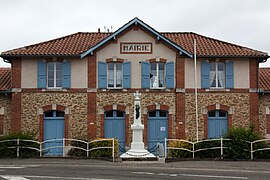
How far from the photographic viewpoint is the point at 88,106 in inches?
1013

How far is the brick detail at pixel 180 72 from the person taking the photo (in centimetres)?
2591

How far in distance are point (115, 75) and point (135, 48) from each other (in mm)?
1839

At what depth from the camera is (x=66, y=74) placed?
25.9m

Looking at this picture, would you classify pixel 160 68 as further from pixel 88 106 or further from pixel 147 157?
pixel 147 157

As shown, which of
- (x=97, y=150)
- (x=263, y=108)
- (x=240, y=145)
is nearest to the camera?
(x=240, y=145)

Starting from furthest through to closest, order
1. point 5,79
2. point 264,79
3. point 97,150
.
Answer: point 264,79, point 5,79, point 97,150

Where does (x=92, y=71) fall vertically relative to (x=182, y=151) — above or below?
above

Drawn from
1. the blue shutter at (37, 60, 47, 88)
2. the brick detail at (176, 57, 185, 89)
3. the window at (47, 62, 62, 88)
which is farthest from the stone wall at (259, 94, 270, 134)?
the blue shutter at (37, 60, 47, 88)

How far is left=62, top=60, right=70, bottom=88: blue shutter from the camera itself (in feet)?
84.7

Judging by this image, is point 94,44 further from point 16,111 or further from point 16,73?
point 16,111

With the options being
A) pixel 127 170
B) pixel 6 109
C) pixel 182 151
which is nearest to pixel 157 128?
pixel 182 151

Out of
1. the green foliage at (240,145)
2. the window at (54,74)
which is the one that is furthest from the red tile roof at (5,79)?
the green foliage at (240,145)

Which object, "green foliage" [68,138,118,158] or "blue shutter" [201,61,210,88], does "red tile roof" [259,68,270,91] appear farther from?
"green foliage" [68,138,118,158]

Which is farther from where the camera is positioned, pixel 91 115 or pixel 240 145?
pixel 91 115
